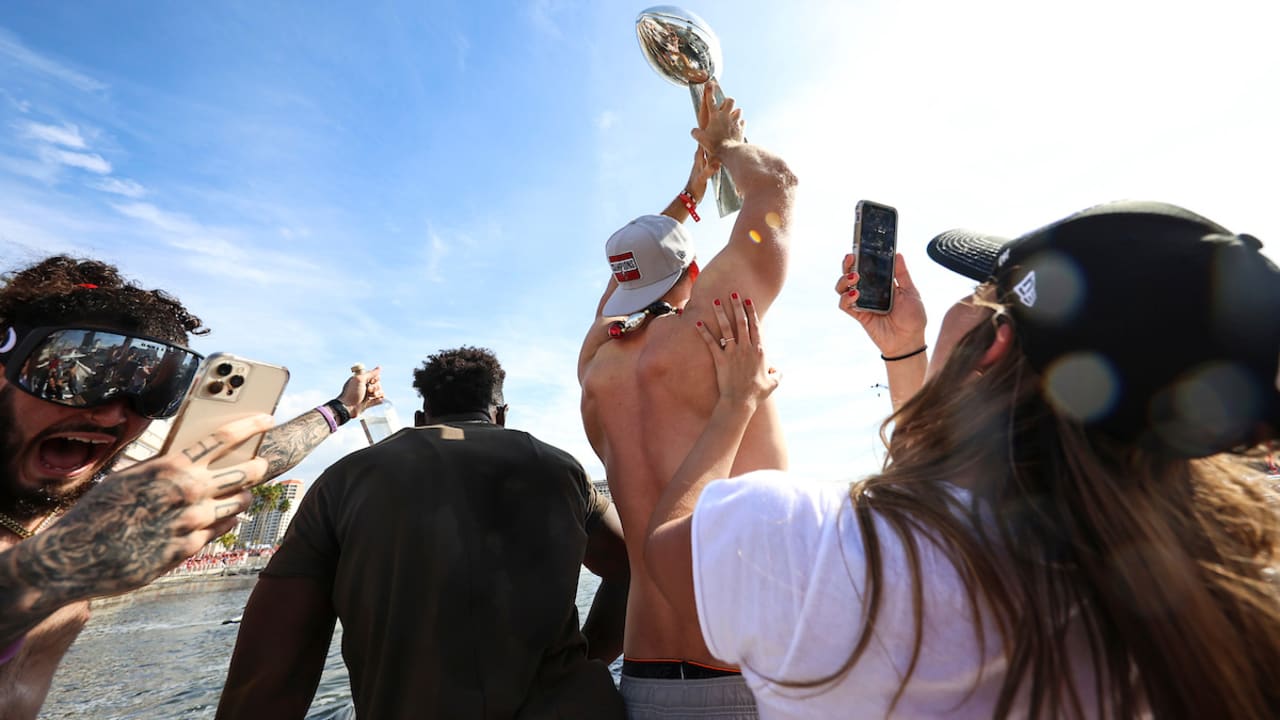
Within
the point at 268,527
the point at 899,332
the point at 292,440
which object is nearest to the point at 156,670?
the point at 292,440

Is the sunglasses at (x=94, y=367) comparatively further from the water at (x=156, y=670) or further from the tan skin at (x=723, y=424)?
the water at (x=156, y=670)

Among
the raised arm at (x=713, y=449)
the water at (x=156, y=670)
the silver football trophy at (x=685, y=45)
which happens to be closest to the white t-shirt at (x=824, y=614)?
the raised arm at (x=713, y=449)

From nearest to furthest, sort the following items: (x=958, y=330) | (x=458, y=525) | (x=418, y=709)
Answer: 1. (x=958, y=330)
2. (x=418, y=709)
3. (x=458, y=525)

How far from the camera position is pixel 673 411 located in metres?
2.34

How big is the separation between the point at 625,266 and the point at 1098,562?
227 cm

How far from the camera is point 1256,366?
88 cm

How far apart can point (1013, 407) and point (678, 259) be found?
6.47ft

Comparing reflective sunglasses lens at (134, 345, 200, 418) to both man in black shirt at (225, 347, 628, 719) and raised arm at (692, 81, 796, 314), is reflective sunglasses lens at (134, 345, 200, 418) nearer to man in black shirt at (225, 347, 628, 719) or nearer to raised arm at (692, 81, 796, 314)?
man in black shirt at (225, 347, 628, 719)

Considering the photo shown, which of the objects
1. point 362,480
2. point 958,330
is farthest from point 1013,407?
point 362,480

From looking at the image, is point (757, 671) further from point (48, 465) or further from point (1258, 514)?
point (48, 465)

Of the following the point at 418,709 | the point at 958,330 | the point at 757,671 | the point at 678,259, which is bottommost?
the point at 418,709

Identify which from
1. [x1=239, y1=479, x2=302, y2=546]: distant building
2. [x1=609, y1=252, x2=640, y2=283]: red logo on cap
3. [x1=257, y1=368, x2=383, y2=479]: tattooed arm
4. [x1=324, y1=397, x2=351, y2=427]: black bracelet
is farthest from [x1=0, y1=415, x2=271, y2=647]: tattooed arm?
[x1=239, y1=479, x2=302, y2=546]: distant building

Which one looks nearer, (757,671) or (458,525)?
(757,671)

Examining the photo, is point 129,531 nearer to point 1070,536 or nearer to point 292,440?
point 292,440
